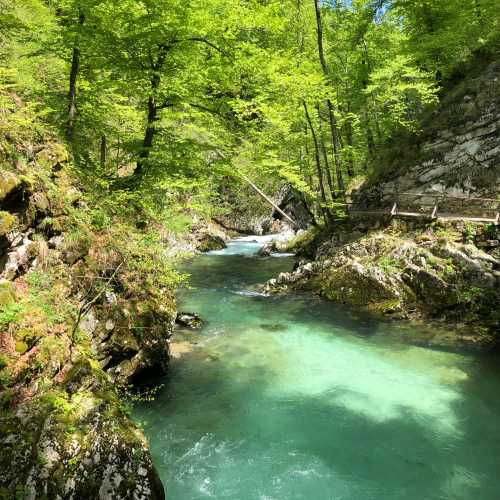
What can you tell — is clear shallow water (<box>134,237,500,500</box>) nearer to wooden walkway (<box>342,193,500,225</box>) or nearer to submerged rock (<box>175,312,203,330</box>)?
submerged rock (<box>175,312,203,330</box>)

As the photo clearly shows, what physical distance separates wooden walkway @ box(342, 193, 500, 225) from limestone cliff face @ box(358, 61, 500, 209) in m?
0.18

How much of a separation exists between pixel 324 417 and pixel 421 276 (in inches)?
299

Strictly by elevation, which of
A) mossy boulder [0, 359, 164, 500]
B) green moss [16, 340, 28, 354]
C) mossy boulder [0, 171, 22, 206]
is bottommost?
mossy boulder [0, 359, 164, 500]

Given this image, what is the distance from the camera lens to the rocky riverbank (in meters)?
12.4

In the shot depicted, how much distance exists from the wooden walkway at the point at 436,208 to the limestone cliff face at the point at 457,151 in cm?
18

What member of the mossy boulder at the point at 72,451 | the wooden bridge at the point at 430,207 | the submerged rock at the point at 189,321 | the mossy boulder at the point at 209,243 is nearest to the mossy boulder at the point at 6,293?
the mossy boulder at the point at 72,451

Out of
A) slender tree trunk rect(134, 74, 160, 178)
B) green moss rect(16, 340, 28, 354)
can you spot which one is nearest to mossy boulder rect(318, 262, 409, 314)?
slender tree trunk rect(134, 74, 160, 178)

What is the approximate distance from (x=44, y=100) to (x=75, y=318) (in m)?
6.92

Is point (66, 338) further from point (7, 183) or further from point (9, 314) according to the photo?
point (7, 183)

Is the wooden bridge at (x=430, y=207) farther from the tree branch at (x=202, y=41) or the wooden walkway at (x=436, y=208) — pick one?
the tree branch at (x=202, y=41)

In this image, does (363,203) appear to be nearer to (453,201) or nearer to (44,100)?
(453,201)

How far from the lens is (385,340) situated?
38.2 feet

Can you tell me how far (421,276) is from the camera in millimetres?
13594

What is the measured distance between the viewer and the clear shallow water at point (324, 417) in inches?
246
